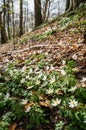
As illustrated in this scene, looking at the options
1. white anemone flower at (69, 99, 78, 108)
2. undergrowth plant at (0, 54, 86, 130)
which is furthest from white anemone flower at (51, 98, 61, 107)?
white anemone flower at (69, 99, 78, 108)

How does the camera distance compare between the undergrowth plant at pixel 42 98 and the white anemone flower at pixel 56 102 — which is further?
the white anemone flower at pixel 56 102

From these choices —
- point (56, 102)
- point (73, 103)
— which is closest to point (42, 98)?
point (56, 102)

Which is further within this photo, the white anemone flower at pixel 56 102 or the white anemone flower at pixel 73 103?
the white anemone flower at pixel 56 102

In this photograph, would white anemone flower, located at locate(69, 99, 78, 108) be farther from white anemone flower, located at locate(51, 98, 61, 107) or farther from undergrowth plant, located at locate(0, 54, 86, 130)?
white anemone flower, located at locate(51, 98, 61, 107)

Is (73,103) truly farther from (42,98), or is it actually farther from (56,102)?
(42,98)

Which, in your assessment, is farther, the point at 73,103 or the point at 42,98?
the point at 42,98

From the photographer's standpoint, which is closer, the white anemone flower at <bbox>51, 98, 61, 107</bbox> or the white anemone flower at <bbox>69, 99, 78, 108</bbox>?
the white anemone flower at <bbox>69, 99, 78, 108</bbox>

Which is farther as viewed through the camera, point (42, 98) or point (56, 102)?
point (42, 98)

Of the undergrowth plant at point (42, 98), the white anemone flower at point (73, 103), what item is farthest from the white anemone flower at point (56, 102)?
the white anemone flower at point (73, 103)

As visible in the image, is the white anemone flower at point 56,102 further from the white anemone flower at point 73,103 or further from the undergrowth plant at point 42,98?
the white anemone flower at point 73,103

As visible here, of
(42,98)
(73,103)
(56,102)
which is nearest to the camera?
(73,103)

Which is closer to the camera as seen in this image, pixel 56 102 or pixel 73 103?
pixel 73 103

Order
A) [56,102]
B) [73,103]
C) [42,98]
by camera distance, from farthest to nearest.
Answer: [42,98] < [56,102] < [73,103]

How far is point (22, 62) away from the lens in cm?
602
